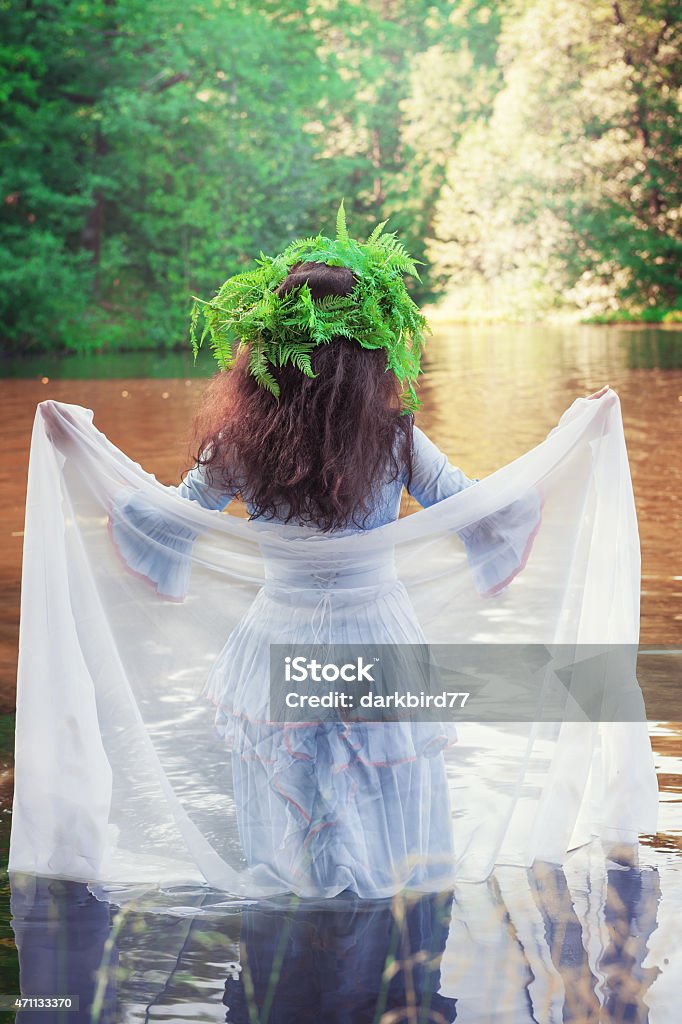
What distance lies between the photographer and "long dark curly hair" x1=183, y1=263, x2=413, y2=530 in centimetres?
285

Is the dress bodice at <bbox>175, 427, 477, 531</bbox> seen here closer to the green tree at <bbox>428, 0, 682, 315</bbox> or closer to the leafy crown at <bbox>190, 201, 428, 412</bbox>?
the leafy crown at <bbox>190, 201, 428, 412</bbox>

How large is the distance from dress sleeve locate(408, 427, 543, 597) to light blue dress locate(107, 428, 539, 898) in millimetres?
19

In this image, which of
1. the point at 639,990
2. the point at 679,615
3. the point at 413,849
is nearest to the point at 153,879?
the point at 413,849

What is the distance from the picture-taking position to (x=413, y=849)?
319cm

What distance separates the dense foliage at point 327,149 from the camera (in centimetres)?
2775

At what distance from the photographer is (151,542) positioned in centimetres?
331

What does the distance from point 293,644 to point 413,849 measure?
0.55 m

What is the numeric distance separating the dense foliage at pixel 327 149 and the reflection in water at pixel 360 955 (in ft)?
77.5

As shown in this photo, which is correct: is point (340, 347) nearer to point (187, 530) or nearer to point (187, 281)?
point (187, 530)

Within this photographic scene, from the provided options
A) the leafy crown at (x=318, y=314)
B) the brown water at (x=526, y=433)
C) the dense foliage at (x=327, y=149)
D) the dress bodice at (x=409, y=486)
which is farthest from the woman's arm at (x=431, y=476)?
the dense foliage at (x=327, y=149)

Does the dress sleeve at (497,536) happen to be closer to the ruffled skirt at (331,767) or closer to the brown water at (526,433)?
the ruffled skirt at (331,767)

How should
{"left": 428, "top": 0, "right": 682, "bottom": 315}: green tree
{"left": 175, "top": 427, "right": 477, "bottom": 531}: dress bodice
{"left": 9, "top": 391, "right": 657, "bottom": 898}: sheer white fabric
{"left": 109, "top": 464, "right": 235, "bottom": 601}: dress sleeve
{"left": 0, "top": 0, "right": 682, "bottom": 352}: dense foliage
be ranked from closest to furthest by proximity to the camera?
1. {"left": 175, "top": 427, "right": 477, "bottom": 531}: dress bodice
2. {"left": 9, "top": 391, "right": 657, "bottom": 898}: sheer white fabric
3. {"left": 109, "top": 464, "right": 235, "bottom": 601}: dress sleeve
4. {"left": 0, "top": 0, "right": 682, "bottom": 352}: dense foliage
5. {"left": 428, "top": 0, "right": 682, "bottom": 315}: green tree

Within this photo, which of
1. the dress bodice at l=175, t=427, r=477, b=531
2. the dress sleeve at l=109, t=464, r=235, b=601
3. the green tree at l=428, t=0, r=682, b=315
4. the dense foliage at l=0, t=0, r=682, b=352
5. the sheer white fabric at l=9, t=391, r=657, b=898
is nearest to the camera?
the dress bodice at l=175, t=427, r=477, b=531

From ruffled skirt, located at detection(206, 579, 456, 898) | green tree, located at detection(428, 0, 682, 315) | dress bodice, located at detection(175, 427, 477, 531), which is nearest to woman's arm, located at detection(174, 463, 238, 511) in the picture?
dress bodice, located at detection(175, 427, 477, 531)
